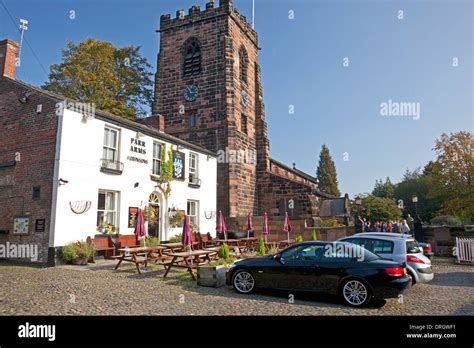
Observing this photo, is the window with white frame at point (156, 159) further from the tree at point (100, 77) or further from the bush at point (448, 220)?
the bush at point (448, 220)

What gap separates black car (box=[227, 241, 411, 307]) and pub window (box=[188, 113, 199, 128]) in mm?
18469

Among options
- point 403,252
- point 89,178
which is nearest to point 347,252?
point 403,252

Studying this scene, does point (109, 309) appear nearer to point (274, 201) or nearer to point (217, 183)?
point (217, 183)

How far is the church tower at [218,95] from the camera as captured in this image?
81.0ft

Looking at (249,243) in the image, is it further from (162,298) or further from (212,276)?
(162,298)

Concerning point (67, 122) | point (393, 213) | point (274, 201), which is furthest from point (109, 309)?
point (393, 213)

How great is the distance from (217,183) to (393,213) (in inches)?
1155

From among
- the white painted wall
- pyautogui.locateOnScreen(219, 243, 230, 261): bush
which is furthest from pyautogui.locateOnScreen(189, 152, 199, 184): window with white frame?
pyautogui.locateOnScreen(219, 243, 230, 261): bush

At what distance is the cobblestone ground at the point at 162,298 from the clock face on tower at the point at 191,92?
1799cm

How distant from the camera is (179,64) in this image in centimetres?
2764

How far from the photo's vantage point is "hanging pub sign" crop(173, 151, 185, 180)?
62.5 ft

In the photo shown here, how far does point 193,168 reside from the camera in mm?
21203

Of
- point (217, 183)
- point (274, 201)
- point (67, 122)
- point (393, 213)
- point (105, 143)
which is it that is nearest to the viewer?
point (67, 122)

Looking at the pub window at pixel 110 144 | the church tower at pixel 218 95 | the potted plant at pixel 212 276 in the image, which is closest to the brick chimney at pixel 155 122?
the church tower at pixel 218 95
